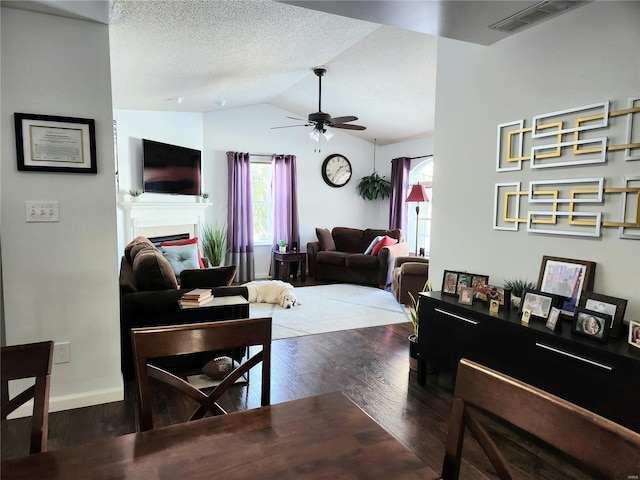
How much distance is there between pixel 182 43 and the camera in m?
3.32

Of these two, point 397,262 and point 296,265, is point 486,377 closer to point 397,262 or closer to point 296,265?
point 397,262

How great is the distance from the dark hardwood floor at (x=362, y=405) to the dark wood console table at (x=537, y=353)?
0.95 ft

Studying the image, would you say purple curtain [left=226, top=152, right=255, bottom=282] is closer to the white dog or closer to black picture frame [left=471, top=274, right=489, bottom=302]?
the white dog

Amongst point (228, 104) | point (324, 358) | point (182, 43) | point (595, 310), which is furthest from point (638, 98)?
point (228, 104)

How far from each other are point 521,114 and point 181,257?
3485 millimetres

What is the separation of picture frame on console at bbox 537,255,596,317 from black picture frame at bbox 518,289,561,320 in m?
0.09

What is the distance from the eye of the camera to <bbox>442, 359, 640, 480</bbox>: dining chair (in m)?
0.73

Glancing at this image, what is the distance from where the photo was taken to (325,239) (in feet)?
23.9

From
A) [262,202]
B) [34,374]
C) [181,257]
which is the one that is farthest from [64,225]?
[262,202]

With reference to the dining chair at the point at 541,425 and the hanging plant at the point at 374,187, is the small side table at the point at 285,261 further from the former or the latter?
the dining chair at the point at 541,425

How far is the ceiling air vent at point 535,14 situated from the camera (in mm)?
2094

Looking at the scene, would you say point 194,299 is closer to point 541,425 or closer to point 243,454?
point 243,454

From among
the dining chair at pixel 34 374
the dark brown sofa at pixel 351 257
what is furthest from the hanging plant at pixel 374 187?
the dining chair at pixel 34 374

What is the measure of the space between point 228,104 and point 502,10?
501 cm
